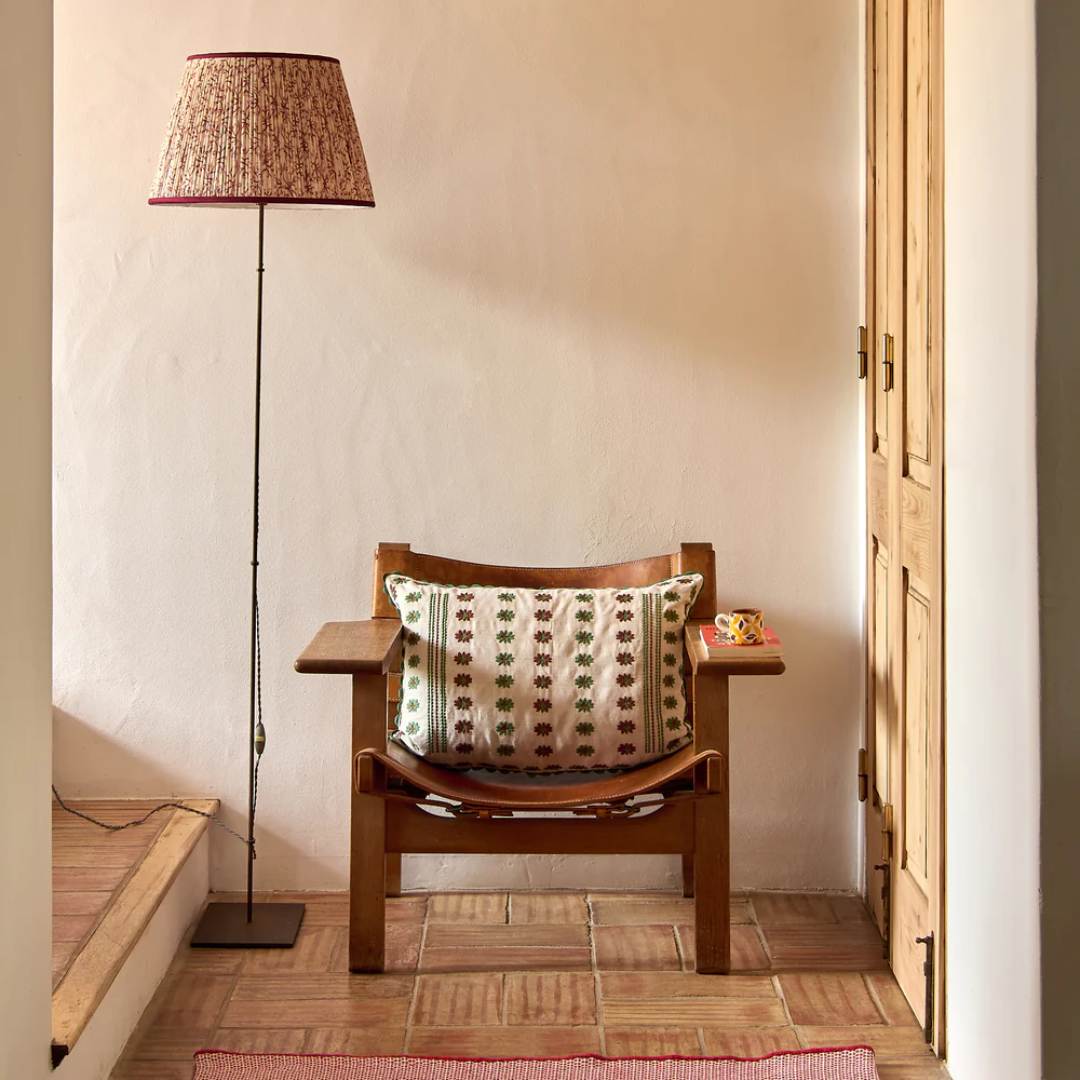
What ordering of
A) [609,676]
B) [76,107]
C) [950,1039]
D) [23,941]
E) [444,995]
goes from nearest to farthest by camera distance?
[23,941], [950,1039], [444,995], [609,676], [76,107]

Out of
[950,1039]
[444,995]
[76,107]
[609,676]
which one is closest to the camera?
[950,1039]

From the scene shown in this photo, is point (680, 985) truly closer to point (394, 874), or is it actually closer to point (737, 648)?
point (737, 648)

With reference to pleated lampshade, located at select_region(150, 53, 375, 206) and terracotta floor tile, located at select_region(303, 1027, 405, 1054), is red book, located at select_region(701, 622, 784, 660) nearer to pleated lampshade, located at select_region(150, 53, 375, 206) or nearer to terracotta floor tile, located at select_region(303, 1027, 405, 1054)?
terracotta floor tile, located at select_region(303, 1027, 405, 1054)

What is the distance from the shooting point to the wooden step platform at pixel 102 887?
228 centimetres

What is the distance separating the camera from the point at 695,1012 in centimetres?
260

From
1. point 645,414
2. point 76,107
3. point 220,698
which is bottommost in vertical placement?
point 220,698

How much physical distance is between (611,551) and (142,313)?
115cm

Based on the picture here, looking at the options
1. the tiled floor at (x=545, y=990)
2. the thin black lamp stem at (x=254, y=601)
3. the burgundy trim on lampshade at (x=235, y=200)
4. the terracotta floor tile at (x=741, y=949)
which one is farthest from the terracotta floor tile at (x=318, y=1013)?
the burgundy trim on lampshade at (x=235, y=200)

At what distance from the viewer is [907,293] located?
8.80 ft

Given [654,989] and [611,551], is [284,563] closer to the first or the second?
[611,551]

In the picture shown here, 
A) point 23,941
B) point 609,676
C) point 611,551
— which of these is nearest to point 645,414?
point 611,551

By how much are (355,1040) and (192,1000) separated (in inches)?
14.3

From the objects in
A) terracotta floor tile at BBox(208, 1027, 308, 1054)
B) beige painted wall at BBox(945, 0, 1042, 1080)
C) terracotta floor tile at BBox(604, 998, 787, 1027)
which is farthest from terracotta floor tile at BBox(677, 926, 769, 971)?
terracotta floor tile at BBox(208, 1027, 308, 1054)

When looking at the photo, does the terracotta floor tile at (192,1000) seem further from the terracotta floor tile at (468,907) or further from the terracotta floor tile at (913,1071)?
the terracotta floor tile at (913,1071)
